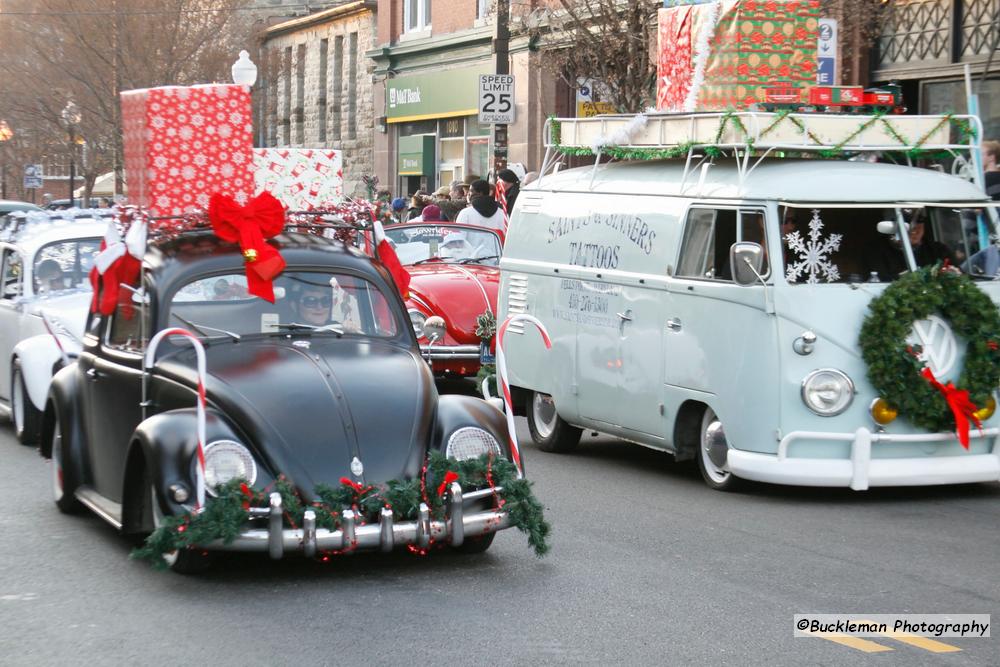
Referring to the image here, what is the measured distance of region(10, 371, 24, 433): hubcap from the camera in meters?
12.0

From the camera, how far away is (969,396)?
966 cm

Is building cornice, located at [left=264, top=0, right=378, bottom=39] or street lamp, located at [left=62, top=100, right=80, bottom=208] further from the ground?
building cornice, located at [left=264, top=0, right=378, bottom=39]

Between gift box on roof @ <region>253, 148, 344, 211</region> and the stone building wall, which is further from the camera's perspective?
the stone building wall

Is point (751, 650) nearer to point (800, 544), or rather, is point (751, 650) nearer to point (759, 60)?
point (800, 544)

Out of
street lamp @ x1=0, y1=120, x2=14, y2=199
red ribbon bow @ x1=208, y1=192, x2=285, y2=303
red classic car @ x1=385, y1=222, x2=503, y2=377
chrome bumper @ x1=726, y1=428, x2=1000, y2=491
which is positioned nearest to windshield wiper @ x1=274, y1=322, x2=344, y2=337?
red ribbon bow @ x1=208, y1=192, x2=285, y2=303

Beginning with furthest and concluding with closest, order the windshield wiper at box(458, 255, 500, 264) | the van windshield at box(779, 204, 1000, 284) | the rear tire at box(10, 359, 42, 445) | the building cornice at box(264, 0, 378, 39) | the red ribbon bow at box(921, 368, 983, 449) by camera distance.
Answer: the building cornice at box(264, 0, 378, 39)
the windshield wiper at box(458, 255, 500, 264)
the rear tire at box(10, 359, 42, 445)
the van windshield at box(779, 204, 1000, 284)
the red ribbon bow at box(921, 368, 983, 449)

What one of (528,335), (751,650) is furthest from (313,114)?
(751,650)

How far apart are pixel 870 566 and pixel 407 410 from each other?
2.48 m

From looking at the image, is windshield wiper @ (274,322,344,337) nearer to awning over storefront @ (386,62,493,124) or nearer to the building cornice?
awning over storefront @ (386,62,493,124)

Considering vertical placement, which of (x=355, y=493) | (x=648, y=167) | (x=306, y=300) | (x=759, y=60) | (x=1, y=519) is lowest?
(x=1, y=519)

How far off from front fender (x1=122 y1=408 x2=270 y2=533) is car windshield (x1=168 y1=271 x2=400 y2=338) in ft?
2.60

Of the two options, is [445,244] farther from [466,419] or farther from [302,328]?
[466,419]

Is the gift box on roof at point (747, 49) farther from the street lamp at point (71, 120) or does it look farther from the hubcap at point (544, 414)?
the street lamp at point (71, 120)

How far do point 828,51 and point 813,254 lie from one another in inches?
316
